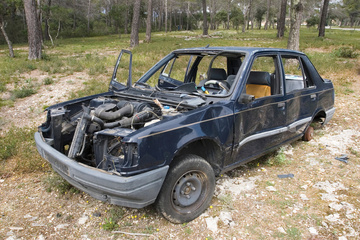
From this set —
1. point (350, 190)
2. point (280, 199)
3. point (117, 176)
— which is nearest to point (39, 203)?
point (117, 176)

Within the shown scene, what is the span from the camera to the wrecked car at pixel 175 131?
2441 mm

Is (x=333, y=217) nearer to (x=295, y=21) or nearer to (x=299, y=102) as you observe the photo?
(x=299, y=102)

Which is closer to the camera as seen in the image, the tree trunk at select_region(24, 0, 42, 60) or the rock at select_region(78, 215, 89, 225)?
the rock at select_region(78, 215, 89, 225)

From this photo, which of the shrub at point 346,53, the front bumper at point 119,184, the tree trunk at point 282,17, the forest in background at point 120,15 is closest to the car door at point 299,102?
the front bumper at point 119,184

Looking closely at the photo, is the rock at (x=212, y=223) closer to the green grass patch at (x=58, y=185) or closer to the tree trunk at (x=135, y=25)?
the green grass patch at (x=58, y=185)

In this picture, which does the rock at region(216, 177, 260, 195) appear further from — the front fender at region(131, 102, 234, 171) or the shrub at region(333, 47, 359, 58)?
the shrub at region(333, 47, 359, 58)

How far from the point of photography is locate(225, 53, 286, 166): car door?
3254 mm

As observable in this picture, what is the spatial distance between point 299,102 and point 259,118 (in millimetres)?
1095

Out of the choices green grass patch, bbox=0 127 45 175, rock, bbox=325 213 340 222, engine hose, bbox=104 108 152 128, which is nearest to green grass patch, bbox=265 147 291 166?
rock, bbox=325 213 340 222

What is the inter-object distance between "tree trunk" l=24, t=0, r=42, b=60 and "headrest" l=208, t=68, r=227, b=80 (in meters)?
10.6

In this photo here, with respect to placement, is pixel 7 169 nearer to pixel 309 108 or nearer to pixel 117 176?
pixel 117 176

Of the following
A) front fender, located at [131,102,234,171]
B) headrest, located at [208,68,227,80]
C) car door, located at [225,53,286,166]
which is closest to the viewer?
front fender, located at [131,102,234,171]

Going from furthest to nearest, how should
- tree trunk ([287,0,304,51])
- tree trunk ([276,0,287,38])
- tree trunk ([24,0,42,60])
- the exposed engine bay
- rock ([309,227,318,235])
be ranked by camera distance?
tree trunk ([276,0,287,38]) < tree trunk ([24,0,42,60]) < tree trunk ([287,0,304,51]) < rock ([309,227,318,235]) < the exposed engine bay

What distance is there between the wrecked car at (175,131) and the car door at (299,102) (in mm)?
17
